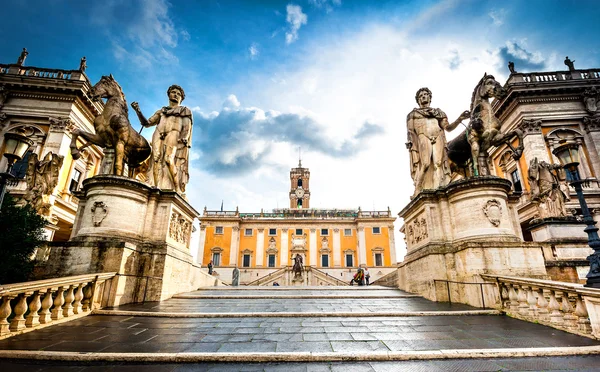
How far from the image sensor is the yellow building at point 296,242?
4712 centimetres

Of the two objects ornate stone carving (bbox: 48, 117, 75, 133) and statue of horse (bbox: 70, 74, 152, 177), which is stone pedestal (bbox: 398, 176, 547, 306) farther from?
ornate stone carving (bbox: 48, 117, 75, 133)

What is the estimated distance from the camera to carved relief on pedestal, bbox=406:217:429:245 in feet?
26.1

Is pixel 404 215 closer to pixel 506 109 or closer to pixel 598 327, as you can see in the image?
pixel 598 327

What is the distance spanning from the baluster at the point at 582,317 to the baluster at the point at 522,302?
104 centimetres

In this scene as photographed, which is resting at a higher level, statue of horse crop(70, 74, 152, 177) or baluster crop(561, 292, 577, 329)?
statue of horse crop(70, 74, 152, 177)

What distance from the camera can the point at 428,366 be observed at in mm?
2678

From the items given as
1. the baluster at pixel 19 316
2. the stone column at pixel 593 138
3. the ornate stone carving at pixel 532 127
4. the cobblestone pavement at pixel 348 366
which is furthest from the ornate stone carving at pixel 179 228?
the stone column at pixel 593 138

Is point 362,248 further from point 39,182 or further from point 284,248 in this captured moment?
point 39,182

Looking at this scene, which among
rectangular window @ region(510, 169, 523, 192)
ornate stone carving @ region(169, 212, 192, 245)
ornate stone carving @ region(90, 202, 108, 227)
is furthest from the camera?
rectangular window @ region(510, 169, 523, 192)

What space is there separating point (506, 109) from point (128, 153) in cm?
2506

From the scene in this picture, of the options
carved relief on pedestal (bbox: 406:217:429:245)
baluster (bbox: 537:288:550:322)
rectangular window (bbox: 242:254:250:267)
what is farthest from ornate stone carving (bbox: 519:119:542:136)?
rectangular window (bbox: 242:254:250:267)

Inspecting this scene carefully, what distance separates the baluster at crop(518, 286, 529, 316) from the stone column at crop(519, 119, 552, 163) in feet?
60.8

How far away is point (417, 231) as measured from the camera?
849 centimetres

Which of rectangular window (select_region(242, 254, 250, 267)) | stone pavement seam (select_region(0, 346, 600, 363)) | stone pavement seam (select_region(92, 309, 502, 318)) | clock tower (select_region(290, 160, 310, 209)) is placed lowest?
stone pavement seam (select_region(0, 346, 600, 363))
